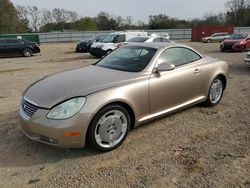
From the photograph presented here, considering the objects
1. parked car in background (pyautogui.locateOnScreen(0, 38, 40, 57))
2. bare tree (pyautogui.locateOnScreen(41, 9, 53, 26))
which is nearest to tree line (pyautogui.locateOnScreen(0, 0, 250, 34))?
bare tree (pyautogui.locateOnScreen(41, 9, 53, 26))

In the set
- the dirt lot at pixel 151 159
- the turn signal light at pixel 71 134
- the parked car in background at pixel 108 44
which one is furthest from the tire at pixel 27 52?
the turn signal light at pixel 71 134

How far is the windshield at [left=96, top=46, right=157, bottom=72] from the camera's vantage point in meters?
4.60

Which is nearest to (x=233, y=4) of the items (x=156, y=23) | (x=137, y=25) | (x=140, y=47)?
(x=156, y=23)

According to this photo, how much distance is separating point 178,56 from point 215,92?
1.39 metres

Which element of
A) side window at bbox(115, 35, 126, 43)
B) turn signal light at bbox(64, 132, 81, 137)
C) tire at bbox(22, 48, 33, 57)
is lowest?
tire at bbox(22, 48, 33, 57)

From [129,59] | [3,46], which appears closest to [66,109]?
[129,59]

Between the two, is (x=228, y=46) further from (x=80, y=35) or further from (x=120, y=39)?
(x=80, y=35)

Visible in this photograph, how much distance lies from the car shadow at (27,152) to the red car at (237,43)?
17718 millimetres

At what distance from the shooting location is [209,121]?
5.03 metres

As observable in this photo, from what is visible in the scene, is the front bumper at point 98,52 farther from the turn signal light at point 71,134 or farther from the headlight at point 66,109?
the turn signal light at point 71,134

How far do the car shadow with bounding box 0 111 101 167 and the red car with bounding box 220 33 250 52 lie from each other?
17.7 m

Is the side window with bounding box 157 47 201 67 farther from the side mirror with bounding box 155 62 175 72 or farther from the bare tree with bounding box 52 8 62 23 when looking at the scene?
the bare tree with bounding box 52 8 62 23

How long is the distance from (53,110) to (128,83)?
3.86ft

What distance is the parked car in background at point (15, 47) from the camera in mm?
19500
